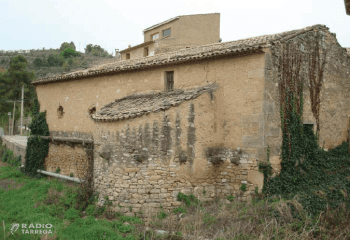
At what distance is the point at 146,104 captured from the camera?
1018 cm

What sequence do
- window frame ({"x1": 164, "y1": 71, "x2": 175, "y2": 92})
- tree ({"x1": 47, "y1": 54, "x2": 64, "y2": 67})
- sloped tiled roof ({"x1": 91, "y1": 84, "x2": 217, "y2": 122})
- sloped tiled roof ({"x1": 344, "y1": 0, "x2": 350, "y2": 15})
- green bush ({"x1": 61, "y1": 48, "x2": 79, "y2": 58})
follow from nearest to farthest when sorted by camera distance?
sloped tiled roof ({"x1": 344, "y1": 0, "x2": 350, "y2": 15}) → sloped tiled roof ({"x1": 91, "y1": 84, "x2": 217, "y2": 122}) → window frame ({"x1": 164, "y1": 71, "x2": 175, "y2": 92}) → tree ({"x1": 47, "y1": 54, "x2": 64, "y2": 67}) → green bush ({"x1": 61, "y1": 48, "x2": 79, "y2": 58})

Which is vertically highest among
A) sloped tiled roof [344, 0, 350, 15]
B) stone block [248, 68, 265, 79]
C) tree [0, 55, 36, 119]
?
tree [0, 55, 36, 119]

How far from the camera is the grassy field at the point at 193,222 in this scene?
285 inches

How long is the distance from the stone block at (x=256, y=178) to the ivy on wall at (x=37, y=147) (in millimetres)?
11989

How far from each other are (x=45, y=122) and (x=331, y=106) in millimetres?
14695

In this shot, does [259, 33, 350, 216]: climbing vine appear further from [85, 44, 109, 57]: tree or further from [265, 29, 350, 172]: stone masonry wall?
[85, 44, 109, 57]: tree

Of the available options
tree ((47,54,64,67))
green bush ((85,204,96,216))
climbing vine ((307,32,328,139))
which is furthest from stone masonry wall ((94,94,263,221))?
tree ((47,54,64,67))

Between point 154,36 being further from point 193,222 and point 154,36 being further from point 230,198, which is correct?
point 193,222

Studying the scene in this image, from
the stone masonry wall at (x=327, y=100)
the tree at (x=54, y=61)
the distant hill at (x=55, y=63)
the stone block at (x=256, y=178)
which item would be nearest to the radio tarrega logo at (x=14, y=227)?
the stone block at (x=256, y=178)

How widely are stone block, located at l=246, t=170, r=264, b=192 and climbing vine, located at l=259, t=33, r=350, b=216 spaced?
0.18m

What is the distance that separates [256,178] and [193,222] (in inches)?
101

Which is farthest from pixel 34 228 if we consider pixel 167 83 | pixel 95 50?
pixel 95 50

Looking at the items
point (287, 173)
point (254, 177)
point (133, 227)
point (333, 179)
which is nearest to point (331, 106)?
point (333, 179)

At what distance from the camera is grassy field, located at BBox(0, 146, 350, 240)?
723 centimetres
